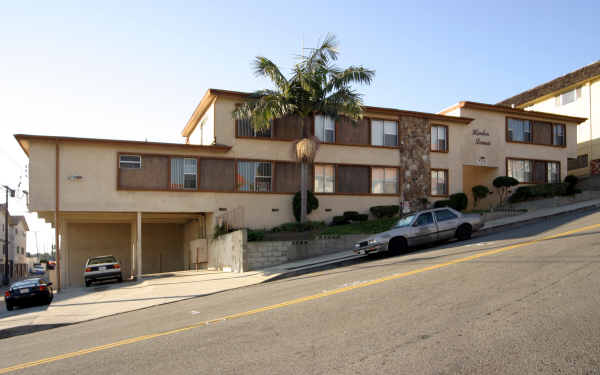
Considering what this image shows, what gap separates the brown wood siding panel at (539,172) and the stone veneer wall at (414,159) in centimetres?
857

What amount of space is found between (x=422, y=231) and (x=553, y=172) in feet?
66.2

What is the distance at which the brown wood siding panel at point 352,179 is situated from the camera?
2739 centimetres

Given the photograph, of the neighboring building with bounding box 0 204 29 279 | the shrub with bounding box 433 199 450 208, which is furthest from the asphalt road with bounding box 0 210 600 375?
the neighboring building with bounding box 0 204 29 279

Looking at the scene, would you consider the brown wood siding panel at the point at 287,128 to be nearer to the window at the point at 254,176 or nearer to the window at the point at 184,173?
the window at the point at 254,176

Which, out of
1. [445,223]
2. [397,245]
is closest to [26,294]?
[397,245]

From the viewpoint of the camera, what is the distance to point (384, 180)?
28.5m

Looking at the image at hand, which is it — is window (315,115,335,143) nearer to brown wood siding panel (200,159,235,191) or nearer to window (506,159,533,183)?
brown wood siding panel (200,159,235,191)

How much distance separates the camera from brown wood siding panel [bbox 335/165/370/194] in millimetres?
27391

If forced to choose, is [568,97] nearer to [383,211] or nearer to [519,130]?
[519,130]

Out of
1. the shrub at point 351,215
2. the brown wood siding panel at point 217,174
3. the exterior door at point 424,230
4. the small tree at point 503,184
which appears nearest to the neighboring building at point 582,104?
the small tree at point 503,184

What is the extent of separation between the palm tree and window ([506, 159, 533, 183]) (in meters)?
13.9

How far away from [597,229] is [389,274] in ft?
27.6

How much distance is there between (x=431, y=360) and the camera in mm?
5785

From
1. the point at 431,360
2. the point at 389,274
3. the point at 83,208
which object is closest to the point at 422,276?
the point at 389,274
